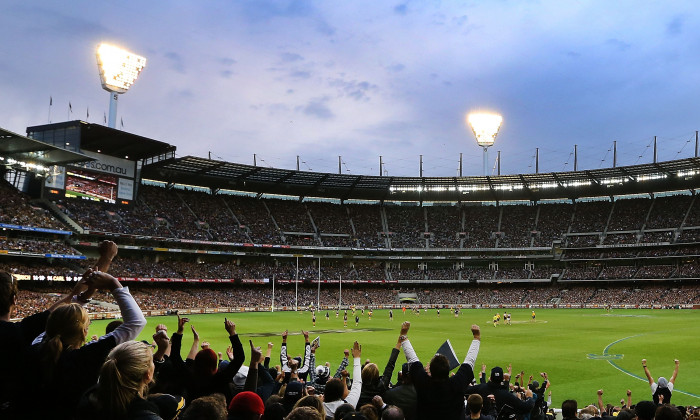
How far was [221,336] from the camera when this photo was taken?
43.3 metres

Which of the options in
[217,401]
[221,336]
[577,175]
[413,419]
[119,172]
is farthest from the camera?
[577,175]

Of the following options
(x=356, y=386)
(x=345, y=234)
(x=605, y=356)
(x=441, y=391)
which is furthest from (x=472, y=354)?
(x=345, y=234)

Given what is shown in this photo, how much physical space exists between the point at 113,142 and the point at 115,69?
A: 1023 centimetres

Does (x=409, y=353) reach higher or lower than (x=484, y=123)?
lower

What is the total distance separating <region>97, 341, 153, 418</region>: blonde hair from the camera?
12.9ft

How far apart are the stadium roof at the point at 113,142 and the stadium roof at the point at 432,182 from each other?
3.15m

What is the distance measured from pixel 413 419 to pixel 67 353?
4.60 m

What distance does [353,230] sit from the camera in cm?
11056

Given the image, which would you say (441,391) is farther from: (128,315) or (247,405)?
(128,315)

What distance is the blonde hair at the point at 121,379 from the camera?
3938mm

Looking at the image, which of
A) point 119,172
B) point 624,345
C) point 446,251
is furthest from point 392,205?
point 624,345

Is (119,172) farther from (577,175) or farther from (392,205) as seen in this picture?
(577,175)

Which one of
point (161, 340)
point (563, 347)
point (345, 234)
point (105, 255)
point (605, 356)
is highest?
point (345, 234)

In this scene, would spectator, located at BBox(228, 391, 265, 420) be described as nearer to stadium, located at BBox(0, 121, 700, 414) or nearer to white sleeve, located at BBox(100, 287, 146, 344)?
white sleeve, located at BBox(100, 287, 146, 344)
